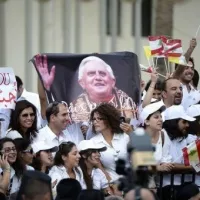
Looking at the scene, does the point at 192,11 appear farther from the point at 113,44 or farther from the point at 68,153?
the point at 68,153

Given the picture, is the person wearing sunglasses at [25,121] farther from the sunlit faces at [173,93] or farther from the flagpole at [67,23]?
the flagpole at [67,23]

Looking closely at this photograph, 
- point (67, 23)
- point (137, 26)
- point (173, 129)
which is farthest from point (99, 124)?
point (137, 26)

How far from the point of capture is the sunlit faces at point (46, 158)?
977cm

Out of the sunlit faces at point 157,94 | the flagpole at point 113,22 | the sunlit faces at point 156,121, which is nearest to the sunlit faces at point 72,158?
the sunlit faces at point 156,121

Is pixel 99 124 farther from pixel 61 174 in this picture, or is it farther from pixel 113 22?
pixel 113 22

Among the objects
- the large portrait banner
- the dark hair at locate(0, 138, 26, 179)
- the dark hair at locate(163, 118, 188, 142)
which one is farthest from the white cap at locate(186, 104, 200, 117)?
the dark hair at locate(0, 138, 26, 179)

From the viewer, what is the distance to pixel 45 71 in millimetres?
10750

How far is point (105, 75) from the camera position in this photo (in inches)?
430

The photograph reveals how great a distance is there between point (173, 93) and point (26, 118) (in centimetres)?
214

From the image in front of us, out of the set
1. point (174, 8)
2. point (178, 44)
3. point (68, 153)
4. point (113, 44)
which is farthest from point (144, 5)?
point (68, 153)

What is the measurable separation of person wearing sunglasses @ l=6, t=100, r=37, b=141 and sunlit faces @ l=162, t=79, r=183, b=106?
6.54ft

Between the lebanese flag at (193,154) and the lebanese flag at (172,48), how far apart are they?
2.25 meters

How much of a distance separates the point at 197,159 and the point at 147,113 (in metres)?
0.66

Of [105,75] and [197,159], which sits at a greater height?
[105,75]
